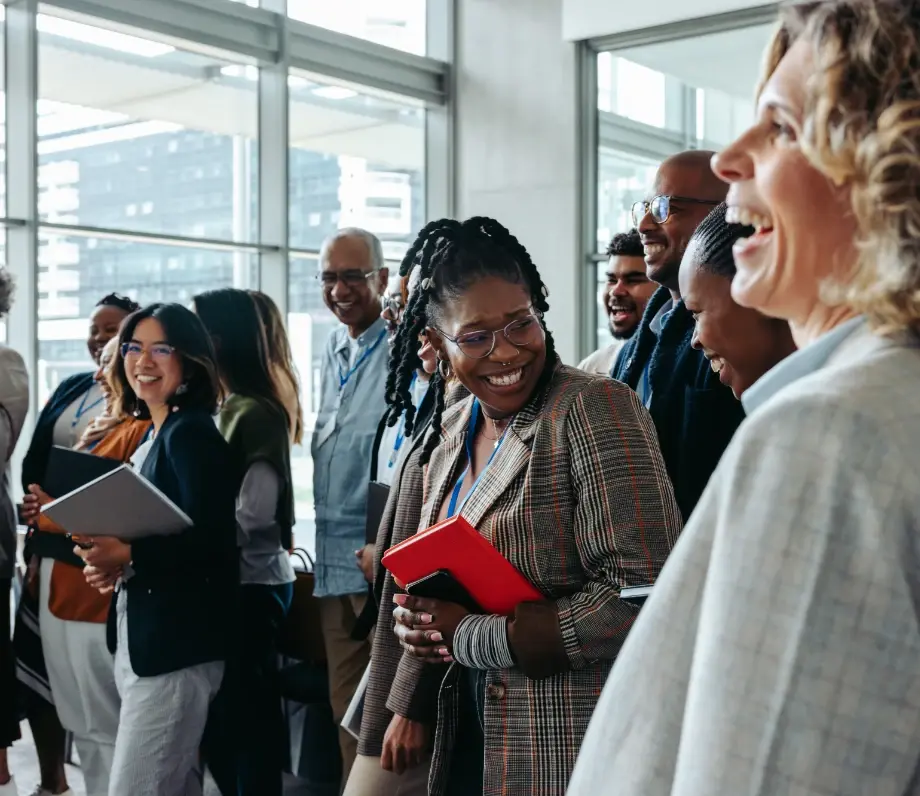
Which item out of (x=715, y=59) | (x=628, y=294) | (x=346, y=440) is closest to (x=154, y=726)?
(x=346, y=440)

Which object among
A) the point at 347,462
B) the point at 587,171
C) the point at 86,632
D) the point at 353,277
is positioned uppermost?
the point at 587,171

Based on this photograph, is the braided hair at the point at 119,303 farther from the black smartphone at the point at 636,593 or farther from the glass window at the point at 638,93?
the glass window at the point at 638,93

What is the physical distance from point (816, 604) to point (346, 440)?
11.2 ft

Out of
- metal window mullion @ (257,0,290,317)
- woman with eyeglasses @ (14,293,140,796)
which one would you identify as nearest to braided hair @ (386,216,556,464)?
woman with eyeglasses @ (14,293,140,796)

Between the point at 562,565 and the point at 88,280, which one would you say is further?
the point at 88,280

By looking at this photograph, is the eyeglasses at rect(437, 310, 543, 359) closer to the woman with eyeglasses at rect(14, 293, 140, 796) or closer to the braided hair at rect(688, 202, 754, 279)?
the braided hair at rect(688, 202, 754, 279)

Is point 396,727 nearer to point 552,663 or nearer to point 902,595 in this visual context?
point 552,663

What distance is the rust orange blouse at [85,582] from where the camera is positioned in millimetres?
3574

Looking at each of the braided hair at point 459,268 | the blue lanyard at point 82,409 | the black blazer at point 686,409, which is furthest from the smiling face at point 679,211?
the blue lanyard at point 82,409

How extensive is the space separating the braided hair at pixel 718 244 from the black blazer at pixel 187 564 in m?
1.81

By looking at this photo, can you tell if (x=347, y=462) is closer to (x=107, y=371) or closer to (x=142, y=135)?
(x=107, y=371)

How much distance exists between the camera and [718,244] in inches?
69.9

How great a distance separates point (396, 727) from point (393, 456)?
142cm

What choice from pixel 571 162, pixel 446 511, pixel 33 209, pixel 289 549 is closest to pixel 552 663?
pixel 446 511
